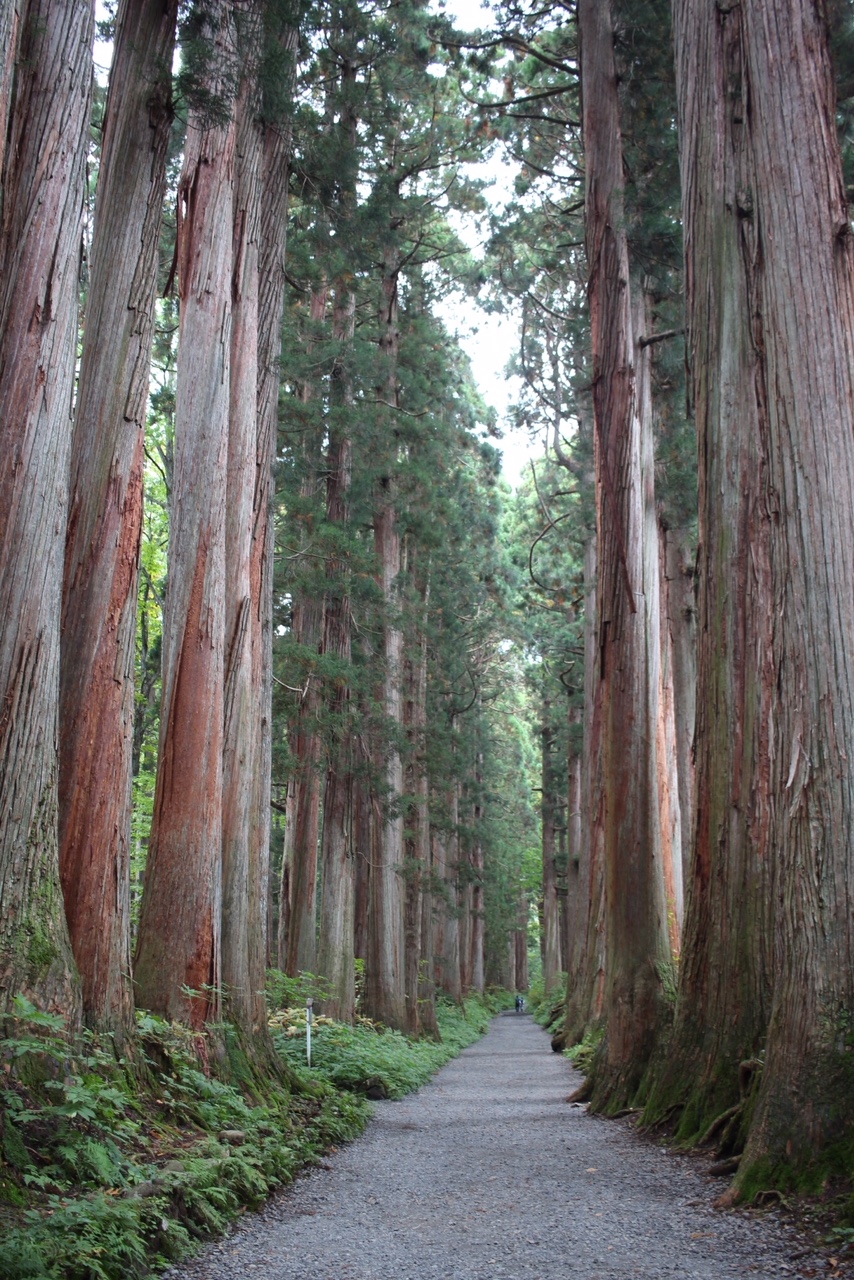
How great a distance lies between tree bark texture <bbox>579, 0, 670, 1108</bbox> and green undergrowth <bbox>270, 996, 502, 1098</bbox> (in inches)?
108

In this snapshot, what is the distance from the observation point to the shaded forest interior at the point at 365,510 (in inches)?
213

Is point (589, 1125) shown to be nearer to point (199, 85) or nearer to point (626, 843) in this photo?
point (626, 843)

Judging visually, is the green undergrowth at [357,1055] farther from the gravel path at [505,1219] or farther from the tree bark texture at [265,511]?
the gravel path at [505,1219]

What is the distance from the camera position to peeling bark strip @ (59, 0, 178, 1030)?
6.13 metres

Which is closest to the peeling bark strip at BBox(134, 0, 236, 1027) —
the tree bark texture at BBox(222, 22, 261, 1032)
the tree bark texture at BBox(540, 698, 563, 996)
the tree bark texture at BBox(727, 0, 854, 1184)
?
the tree bark texture at BBox(222, 22, 261, 1032)

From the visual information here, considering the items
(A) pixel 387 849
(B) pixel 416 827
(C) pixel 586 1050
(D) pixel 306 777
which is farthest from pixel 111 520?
(B) pixel 416 827

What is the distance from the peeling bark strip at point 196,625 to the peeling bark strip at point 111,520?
717 millimetres

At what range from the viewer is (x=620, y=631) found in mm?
11281

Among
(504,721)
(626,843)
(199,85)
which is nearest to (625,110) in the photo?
(199,85)

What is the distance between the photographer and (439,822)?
28.0 m

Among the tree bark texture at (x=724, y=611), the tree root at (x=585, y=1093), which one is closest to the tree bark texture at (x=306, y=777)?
the tree root at (x=585, y=1093)

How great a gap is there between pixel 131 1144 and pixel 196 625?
400 centimetres

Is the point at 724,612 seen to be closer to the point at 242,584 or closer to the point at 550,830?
the point at 242,584

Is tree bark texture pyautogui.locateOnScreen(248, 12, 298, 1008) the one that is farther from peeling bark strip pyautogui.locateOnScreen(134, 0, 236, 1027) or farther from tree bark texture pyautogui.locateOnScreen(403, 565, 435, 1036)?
tree bark texture pyautogui.locateOnScreen(403, 565, 435, 1036)
